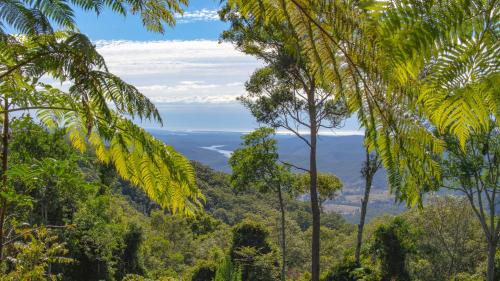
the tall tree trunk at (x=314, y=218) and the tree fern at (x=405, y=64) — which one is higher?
the tree fern at (x=405, y=64)

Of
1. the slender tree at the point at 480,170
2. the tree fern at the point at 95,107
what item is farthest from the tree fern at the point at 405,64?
the slender tree at the point at 480,170

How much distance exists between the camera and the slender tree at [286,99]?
458 inches

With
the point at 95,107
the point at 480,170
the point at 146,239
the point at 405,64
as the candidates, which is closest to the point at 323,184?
the point at 480,170

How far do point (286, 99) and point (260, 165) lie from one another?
2.69 meters

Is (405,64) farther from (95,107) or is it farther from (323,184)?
(323,184)

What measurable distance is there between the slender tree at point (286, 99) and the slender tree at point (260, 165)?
844 millimetres

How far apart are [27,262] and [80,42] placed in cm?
366

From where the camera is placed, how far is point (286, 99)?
13.7m

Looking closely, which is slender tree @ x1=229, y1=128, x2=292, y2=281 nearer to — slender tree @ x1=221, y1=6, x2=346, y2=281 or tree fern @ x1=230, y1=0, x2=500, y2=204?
slender tree @ x1=221, y1=6, x2=346, y2=281

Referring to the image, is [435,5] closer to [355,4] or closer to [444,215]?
[355,4]

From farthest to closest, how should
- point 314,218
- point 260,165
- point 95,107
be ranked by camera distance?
1. point 260,165
2. point 314,218
3. point 95,107

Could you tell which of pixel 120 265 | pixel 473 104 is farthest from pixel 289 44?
pixel 120 265

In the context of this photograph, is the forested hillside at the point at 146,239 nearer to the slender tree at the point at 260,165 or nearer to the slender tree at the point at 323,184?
the slender tree at the point at 260,165

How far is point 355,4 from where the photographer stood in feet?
5.21
